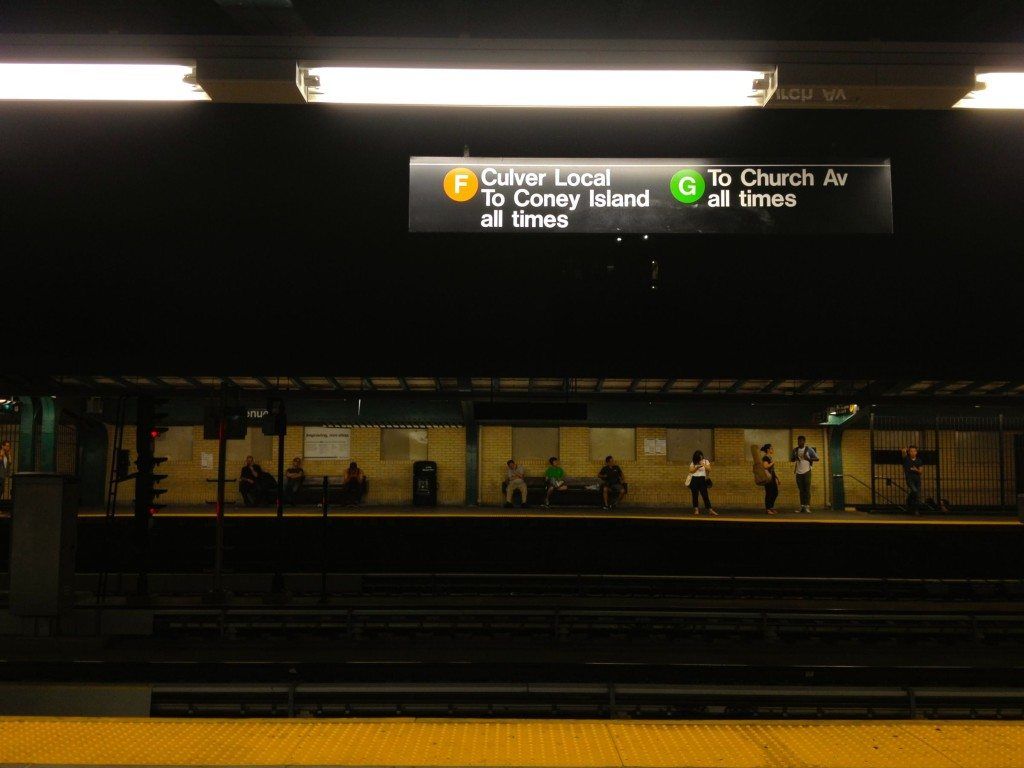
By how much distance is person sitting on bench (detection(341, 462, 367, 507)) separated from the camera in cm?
1903

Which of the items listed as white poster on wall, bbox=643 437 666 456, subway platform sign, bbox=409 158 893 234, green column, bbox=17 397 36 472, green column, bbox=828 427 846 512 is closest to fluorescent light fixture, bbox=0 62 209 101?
subway platform sign, bbox=409 158 893 234

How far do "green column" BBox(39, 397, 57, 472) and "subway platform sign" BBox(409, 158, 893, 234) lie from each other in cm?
1309

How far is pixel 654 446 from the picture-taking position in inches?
798

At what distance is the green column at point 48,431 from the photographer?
1520 cm

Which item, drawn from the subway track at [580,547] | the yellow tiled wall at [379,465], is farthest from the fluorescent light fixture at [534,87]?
the yellow tiled wall at [379,465]

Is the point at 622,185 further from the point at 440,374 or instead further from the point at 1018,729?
the point at 440,374

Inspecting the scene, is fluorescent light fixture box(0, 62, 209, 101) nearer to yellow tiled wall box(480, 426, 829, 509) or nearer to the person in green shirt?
the person in green shirt

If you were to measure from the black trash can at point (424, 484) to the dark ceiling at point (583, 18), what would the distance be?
48.9 feet

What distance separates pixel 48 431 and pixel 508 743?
49.5ft

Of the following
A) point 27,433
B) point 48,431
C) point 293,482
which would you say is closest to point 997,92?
point 48,431

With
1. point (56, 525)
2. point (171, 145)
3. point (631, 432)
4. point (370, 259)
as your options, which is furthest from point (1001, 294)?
point (56, 525)

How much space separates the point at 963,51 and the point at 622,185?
88.7 inches

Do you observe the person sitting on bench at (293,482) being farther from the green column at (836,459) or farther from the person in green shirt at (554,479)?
the green column at (836,459)

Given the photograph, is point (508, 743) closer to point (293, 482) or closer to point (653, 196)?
point (653, 196)
